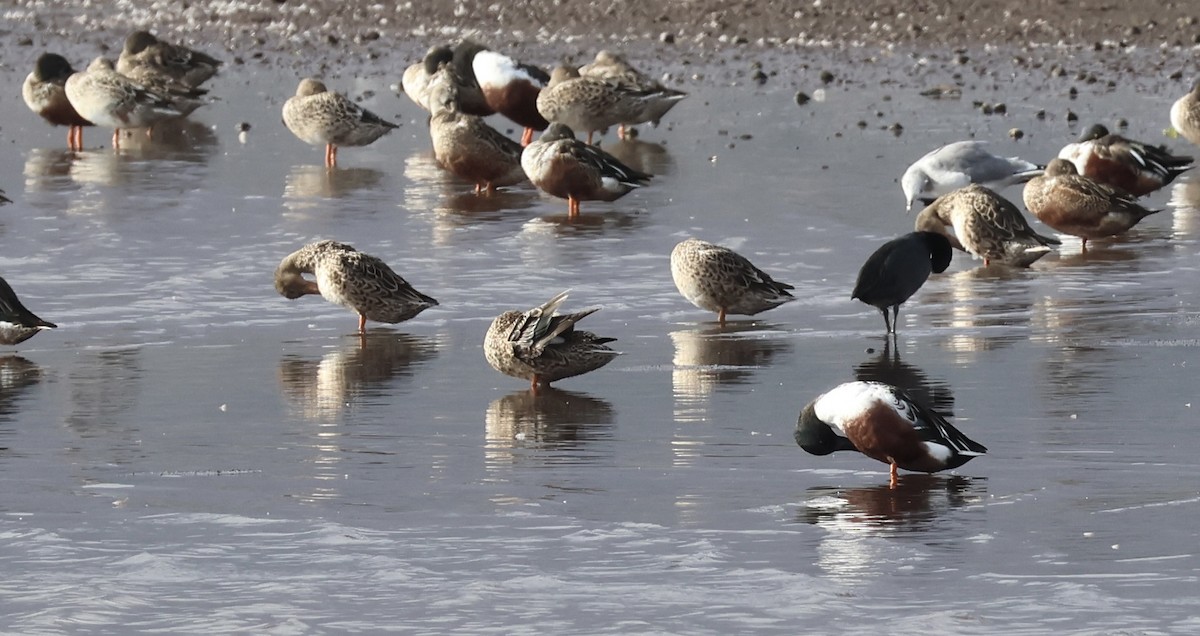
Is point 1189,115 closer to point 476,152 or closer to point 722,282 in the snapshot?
point 476,152

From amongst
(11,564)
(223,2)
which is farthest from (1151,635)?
(223,2)

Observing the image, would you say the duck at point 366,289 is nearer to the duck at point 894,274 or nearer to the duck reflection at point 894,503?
the duck at point 894,274

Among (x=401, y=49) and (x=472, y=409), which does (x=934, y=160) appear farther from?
(x=401, y=49)

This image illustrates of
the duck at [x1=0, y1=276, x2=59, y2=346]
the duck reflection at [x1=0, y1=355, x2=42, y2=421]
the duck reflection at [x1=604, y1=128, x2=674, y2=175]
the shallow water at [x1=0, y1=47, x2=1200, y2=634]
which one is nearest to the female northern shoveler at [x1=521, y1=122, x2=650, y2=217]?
the shallow water at [x1=0, y1=47, x2=1200, y2=634]

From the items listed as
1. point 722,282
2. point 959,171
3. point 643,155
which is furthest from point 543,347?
point 643,155

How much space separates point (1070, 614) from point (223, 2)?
97.2ft

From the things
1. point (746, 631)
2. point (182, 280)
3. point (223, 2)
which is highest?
point (223, 2)

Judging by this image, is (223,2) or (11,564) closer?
(11,564)

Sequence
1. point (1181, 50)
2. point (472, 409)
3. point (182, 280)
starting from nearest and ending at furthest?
point (472, 409) < point (182, 280) < point (1181, 50)

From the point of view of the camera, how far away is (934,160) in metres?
17.2

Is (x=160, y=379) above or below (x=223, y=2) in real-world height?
below

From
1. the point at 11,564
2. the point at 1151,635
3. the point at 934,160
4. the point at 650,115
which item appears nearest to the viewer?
the point at 1151,635

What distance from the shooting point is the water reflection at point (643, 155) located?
2027 cm

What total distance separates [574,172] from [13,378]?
6.85 meters
